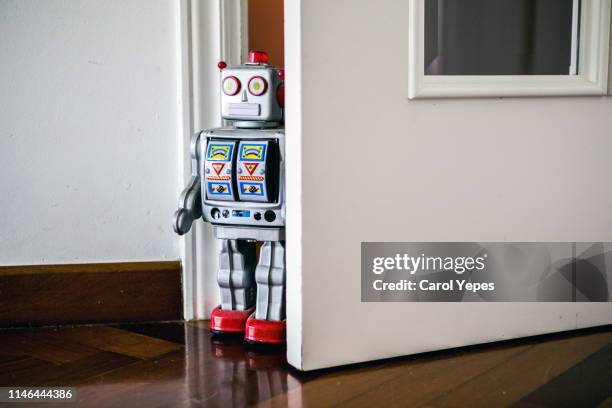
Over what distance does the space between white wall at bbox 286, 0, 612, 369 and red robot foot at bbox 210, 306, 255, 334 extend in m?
0.21

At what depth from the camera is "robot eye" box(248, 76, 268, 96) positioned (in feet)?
4.22

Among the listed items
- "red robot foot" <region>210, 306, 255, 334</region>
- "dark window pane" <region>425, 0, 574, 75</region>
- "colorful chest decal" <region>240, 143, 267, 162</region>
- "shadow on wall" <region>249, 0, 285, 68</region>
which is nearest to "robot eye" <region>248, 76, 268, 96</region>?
"colorful chest decal" <region>240, 143, 267, 162</region>

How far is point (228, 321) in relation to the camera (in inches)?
52.3

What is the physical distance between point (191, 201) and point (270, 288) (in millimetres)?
228

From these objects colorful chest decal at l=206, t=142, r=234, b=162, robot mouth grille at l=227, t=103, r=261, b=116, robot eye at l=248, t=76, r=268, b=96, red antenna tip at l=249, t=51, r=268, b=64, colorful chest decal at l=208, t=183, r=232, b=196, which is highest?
red antenna tip at l=249, t=51, r=268, b=64

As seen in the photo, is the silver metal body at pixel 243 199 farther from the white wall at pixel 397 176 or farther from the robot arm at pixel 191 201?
the white wall at pixel 397 176

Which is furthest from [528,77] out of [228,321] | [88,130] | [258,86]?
[88,130]

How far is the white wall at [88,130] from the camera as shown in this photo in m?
1.38

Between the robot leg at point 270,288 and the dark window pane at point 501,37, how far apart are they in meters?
0.46

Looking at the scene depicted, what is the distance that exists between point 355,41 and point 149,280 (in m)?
0.68

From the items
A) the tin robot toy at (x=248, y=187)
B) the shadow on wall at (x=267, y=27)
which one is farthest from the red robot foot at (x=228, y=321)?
the shadow on wall at (x=267, y=27)

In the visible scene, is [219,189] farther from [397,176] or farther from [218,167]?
[397,176]

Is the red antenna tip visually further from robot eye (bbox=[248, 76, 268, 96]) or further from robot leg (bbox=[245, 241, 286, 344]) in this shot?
robot leg (bbox=[245, 241, 286, 344])

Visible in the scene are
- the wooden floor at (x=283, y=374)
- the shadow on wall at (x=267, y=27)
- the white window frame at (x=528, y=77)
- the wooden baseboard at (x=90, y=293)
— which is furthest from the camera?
the shadow on wall at (x=267, y=27)
